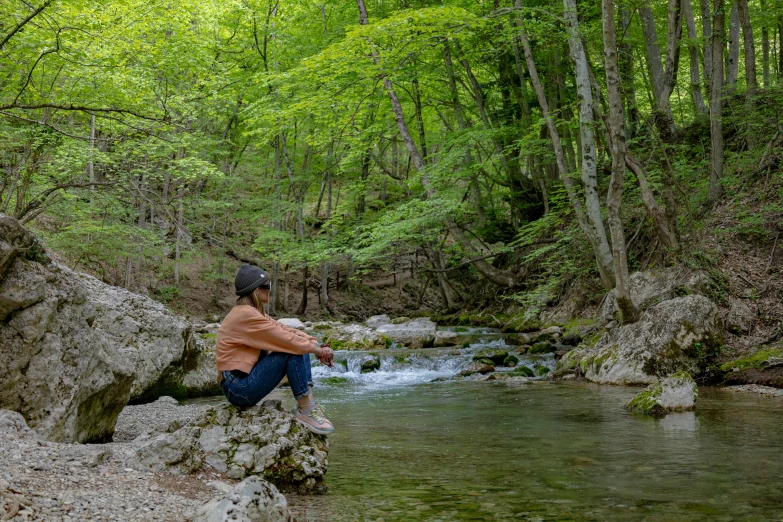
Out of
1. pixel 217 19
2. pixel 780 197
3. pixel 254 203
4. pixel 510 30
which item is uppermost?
pixel 217 19

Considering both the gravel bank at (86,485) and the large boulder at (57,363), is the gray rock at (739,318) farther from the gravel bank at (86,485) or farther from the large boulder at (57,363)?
the large boulder at (57,363)

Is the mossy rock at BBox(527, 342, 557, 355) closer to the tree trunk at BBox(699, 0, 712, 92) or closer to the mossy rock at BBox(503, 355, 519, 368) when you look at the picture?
the mossy rock at BBox(503, 355, 519, 368)

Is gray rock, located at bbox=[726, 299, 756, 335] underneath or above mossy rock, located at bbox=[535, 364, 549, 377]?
above

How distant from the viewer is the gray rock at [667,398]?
7137mm

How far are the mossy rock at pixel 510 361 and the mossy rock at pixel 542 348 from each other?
0.74m

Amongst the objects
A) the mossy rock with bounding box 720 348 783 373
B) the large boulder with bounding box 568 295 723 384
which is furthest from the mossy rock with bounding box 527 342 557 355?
the mossy rock with bounding box 720 348 783 373

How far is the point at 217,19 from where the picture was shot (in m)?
21.6

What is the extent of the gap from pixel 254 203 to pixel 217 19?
6.86 meters

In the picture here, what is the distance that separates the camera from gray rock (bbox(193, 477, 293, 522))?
2963mm

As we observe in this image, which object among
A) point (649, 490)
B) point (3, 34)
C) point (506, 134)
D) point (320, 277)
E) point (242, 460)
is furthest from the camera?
point (320, 277)

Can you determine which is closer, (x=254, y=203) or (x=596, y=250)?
(x=596, y=250)

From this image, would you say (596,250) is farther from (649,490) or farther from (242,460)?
(242,460)

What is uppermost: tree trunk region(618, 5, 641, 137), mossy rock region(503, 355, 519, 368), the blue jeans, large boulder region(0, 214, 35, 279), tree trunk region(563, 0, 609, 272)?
tree trunk region(618, 5, 641, 137)

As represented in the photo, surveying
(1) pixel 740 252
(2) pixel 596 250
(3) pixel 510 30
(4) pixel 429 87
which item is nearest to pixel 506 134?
(4) pixel 429 87
